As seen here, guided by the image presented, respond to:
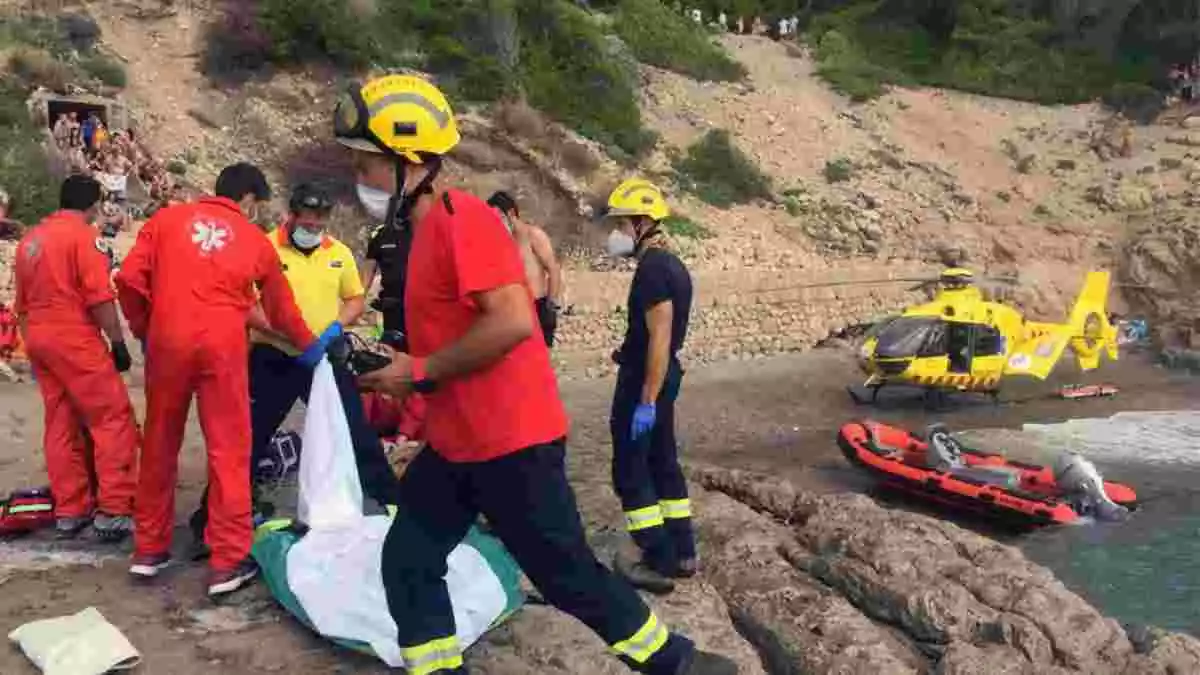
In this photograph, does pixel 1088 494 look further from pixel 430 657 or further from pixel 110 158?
pixel 110 158

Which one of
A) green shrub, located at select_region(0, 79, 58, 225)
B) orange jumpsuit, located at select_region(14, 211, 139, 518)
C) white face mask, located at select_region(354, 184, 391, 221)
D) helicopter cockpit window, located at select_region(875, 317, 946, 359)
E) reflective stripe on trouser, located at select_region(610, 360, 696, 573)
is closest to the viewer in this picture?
white face mask, located at select_region(354, 184, 391, 221)

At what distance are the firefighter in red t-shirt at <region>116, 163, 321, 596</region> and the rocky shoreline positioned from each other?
4.05 feet

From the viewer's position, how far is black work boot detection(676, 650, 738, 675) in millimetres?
3367

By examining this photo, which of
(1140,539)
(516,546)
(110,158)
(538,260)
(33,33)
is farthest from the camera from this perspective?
(33,33)

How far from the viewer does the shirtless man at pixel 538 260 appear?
20.2ft

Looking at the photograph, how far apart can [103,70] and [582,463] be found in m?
14.0

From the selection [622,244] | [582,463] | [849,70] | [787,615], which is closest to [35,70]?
[582,463]

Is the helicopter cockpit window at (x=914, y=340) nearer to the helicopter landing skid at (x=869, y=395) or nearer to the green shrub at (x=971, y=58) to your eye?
the helicopter landing skid at (x=869, y=395)

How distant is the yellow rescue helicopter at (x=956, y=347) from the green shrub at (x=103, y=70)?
44.4 ft

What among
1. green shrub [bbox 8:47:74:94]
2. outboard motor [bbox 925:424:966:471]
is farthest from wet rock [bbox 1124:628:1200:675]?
green shrub [bbox 8:47:74:94]

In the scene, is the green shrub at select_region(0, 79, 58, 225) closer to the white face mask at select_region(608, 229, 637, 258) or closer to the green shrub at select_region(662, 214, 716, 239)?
the green shrub at select_region(662, 214, 716, 239)

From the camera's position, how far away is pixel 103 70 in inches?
738

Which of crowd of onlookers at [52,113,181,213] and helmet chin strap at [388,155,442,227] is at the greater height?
helmet chin strap at [388,155,442,227]

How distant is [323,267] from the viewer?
5465 mm
